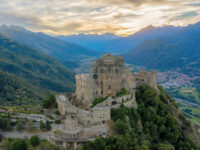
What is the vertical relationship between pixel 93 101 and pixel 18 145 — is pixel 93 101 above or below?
above

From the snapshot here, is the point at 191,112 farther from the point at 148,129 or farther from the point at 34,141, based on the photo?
the point at 34,141

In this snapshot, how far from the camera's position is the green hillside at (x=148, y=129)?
5241 centimetres

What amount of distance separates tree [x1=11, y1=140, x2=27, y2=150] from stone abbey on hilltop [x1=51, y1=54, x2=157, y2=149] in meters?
8.96

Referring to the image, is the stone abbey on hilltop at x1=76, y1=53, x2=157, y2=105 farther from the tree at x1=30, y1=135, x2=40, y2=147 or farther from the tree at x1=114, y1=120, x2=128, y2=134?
the tree at x1=30, y1=135, x2=40, y2=147

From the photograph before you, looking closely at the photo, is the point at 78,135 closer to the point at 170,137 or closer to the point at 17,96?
the point at 170,137

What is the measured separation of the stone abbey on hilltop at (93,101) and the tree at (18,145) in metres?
8.96

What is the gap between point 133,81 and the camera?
8556cm

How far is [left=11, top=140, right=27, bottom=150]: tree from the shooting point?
2057 inches

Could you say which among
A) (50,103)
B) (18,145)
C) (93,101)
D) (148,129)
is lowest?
(18,145)

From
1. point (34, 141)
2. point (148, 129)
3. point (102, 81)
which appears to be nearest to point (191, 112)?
point (148, 129)

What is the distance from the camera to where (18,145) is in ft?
172

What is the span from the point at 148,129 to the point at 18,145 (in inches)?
1766

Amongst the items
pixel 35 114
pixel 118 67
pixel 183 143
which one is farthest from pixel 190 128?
pixel 35 114

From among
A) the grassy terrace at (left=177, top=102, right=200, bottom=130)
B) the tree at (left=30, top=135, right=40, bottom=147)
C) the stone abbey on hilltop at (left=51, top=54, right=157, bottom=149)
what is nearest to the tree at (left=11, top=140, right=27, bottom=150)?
the tree at (left=30, top=135, right=40, bottom=147)
